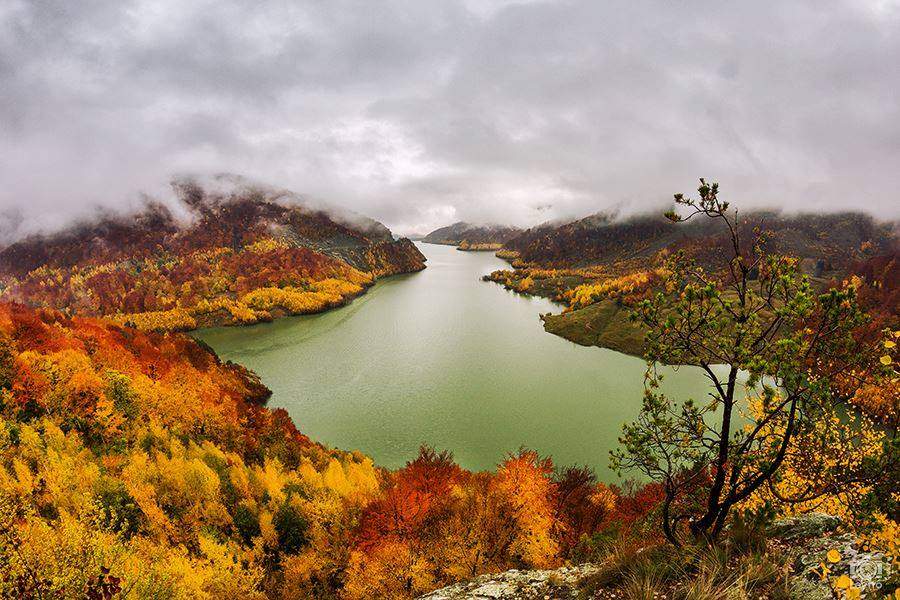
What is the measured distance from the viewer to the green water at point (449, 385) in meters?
46.0

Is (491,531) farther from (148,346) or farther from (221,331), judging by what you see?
(221,331)

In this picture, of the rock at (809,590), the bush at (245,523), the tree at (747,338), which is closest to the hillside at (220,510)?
the bush at (245,523)

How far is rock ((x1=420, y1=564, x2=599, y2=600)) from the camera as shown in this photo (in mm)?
10289

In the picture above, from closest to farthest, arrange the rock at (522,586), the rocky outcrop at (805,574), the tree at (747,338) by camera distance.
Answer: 1. the tree at (747,338)
2. the rocky outcrop at (805,574)
3. the rock at (522,586)

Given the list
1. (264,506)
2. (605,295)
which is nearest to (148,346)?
(264,506)

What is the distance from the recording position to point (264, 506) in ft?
91.1

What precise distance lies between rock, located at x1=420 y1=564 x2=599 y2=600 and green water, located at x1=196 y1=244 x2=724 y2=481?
2919 cm

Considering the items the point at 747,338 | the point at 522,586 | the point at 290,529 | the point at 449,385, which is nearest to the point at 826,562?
the point at 747,338

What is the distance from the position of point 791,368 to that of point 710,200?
3.02 m

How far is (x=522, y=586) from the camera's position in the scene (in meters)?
11.1

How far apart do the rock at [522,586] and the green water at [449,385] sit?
95.8ft

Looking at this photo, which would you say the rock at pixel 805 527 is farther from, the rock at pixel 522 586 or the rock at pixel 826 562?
the rock at pixel 522 586

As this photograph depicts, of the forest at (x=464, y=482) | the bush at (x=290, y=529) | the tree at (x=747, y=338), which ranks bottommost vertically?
the bush at (x=290, y=529)

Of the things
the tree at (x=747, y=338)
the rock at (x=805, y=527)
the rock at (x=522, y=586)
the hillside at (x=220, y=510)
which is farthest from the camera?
the hillside at (x=220, y=510)
